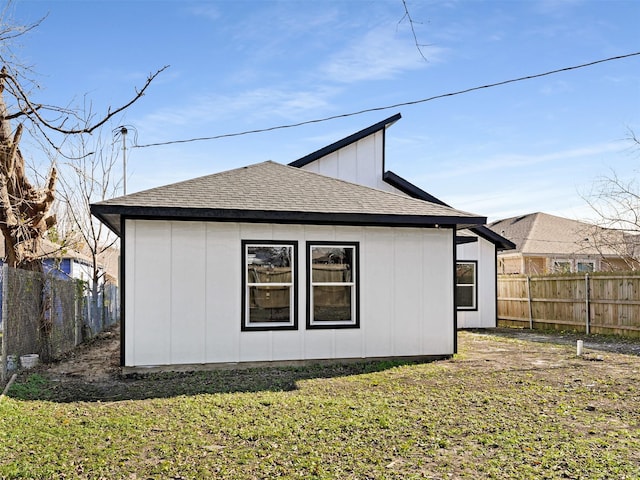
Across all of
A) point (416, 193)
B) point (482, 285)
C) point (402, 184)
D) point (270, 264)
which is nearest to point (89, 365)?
point (270, 264)

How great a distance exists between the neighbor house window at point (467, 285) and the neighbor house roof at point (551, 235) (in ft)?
30.4

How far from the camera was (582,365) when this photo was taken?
970 cm

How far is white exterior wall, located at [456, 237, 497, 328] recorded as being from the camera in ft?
53.8

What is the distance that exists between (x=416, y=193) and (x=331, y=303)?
7204mm

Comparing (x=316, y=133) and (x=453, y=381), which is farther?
(x=316, y=133)

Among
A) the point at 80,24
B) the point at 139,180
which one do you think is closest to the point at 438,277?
the point at 80,24

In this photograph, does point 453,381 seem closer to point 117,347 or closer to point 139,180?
point 117,347

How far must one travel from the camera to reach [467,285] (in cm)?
1653

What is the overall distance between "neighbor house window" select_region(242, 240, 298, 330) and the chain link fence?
11.8ft

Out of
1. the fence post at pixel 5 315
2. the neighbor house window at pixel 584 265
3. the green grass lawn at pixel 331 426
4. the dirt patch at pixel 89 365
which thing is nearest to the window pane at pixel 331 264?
the green grass lawn at pixel 331 426

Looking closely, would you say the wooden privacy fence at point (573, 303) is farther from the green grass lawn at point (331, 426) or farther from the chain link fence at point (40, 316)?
the chain link fence at point (40, 316)

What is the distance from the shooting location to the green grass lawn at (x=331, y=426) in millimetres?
4648

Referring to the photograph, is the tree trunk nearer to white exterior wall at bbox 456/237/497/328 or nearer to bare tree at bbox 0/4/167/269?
bare tree at bbox 0/4/167/269

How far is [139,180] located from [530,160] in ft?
50.5
